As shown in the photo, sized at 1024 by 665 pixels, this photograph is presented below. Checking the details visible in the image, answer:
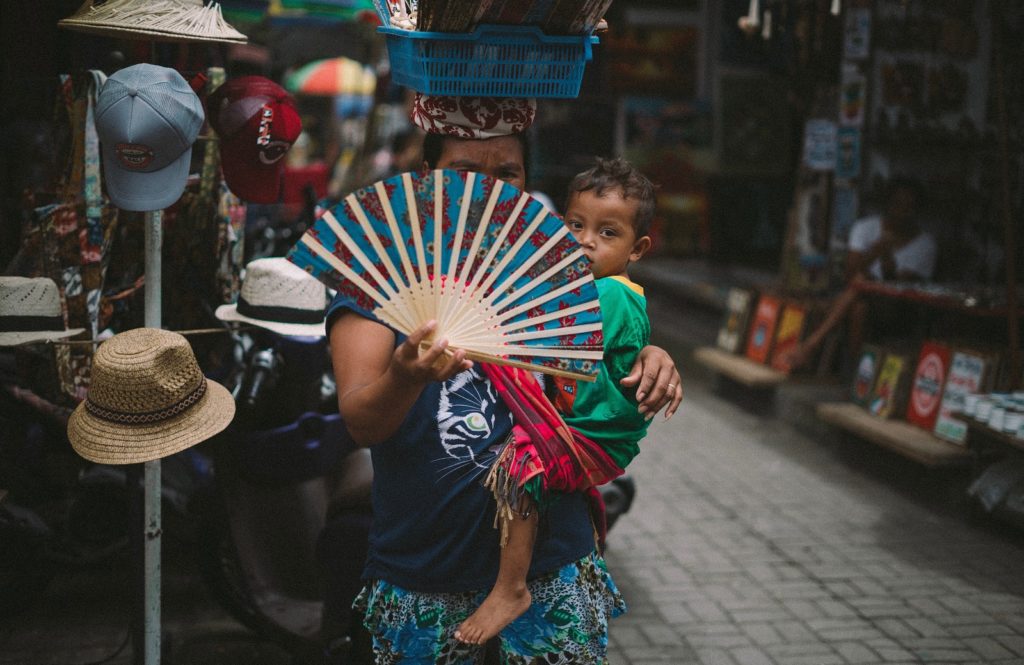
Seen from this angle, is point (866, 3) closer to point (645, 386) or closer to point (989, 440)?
point (989, 440)

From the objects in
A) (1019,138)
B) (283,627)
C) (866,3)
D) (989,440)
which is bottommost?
(283,627)

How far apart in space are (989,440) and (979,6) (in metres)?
3.21

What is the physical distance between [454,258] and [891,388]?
4971 mm

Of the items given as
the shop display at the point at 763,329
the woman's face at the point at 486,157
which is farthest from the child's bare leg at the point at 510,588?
the shop display at the point at 763,329

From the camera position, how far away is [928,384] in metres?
5.79

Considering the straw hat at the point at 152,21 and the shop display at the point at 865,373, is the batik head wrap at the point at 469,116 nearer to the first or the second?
the straw hat at the point at 152,21

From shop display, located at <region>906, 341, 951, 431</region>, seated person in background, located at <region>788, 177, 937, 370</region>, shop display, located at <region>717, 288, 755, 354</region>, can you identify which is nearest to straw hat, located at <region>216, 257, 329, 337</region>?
shop display, located at <region>906, 341, 951, 431</region>

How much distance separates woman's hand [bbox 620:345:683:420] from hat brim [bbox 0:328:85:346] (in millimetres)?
2004

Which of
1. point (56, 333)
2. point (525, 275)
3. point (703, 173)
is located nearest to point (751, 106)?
point (703, 173)

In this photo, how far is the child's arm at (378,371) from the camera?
1649 millimetres

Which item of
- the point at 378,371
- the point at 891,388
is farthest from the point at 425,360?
the point at 891,388

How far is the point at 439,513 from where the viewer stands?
6.40 ft

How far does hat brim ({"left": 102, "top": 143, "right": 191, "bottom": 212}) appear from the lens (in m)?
2.78

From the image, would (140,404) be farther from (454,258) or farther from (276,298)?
(454,258)
